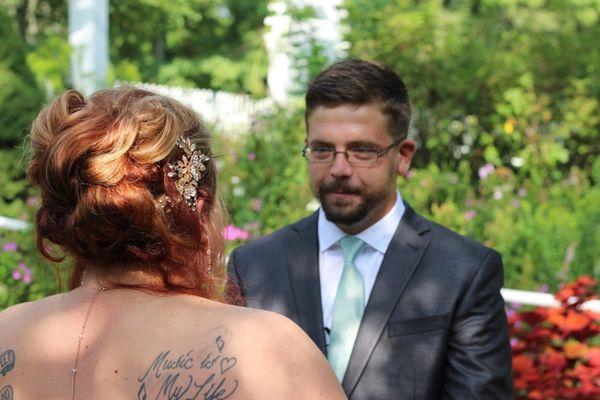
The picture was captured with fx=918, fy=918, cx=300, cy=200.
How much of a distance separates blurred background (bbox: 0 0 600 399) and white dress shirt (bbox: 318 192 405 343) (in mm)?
1066

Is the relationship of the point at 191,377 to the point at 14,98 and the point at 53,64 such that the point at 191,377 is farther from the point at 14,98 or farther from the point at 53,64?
the point at 14,98

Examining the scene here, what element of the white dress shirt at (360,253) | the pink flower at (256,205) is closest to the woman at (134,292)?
the white dress shirt at (360,253)

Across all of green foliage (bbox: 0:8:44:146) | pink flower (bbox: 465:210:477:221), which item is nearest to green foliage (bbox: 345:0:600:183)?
pink flower (bbox: 465:210:477:221)

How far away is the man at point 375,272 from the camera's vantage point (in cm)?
281

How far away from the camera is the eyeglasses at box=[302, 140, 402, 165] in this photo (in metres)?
3.11

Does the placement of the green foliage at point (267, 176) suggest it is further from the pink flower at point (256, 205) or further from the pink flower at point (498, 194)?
the pink flower at point (498, 194)

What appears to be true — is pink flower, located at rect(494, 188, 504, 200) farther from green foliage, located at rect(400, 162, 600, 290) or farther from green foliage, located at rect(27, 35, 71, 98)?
green foliage, located at rect(27, 35, 71, 98)

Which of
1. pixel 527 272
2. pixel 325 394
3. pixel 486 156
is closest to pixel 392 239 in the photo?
pixel 325 394

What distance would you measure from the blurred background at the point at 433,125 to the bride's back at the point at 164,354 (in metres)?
2.05

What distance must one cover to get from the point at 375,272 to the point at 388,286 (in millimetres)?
108

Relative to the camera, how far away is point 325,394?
6.00ft

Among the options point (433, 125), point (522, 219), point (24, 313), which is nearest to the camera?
point (24, 313)

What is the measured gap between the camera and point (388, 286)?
2.95m

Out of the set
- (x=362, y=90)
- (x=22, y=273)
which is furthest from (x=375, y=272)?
(x=22, y=273)
